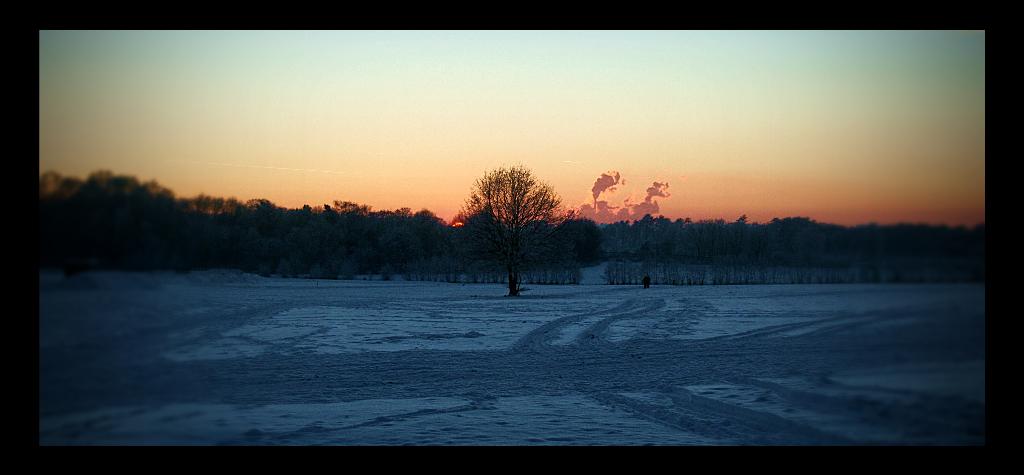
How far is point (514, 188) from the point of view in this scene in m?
32.5

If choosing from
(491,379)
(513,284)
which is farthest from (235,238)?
(513,284)

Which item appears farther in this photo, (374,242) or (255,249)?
(374,242)

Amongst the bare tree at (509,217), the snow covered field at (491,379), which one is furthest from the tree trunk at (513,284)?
the snow covered field at (491,379)

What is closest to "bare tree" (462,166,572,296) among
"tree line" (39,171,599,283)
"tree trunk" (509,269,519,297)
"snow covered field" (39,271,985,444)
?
"tree trunk" (509,269,519,297)

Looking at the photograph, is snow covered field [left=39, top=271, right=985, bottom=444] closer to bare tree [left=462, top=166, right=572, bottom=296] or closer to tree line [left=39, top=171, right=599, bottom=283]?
tree line [left=39, top=171, right=599, bottom=283]

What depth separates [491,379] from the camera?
1015 cm

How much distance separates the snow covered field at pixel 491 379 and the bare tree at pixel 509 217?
17772 millimetres

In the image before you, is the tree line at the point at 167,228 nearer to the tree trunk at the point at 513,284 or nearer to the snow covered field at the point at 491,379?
the snow covered field at the point at 491,379

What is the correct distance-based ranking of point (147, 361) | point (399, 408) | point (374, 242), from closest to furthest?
point (147, 361), point (399, 408), point (374, 242)

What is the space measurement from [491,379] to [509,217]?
22550 mm

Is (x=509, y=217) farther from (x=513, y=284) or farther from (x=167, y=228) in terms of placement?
(x=167, y=228)
